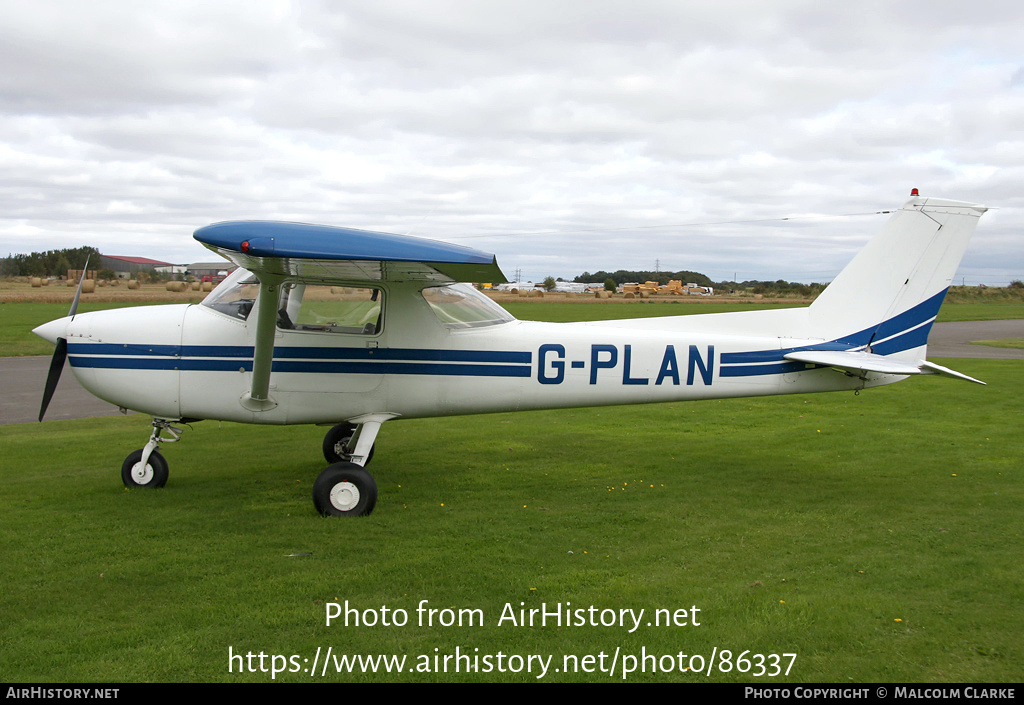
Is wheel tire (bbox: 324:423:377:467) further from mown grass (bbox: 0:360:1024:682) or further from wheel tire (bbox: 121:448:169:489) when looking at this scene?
wheel tire (bbox: 121:448:169:489)

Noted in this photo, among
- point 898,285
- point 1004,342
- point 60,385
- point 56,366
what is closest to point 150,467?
point 56,366

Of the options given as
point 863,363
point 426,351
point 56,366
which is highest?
point 863,363

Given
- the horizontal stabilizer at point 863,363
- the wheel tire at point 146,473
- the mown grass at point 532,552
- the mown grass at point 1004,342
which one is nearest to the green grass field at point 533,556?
the mown grass at point 532,552

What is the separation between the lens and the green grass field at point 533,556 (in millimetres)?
3830

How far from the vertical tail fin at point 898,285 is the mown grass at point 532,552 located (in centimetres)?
147

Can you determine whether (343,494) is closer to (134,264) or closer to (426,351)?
(426,351)

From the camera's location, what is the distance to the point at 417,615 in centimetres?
428

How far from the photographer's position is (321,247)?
16.5 ft

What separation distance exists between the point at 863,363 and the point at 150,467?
701 centimetres

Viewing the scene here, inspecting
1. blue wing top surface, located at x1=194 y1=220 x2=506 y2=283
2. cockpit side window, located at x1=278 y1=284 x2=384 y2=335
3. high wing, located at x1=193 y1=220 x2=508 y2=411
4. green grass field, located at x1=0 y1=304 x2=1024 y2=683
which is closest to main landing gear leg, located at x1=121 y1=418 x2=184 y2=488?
green grass field, located at x1=0 y1=304 x2=1024 y2=683

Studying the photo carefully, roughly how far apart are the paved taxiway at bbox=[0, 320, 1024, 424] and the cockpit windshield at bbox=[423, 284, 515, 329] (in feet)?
26.3

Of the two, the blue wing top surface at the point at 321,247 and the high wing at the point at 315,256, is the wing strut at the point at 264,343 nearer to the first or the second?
the high wing at the point at 315,256

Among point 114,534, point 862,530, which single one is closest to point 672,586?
point 862,530

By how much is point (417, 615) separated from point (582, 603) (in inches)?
39.4
